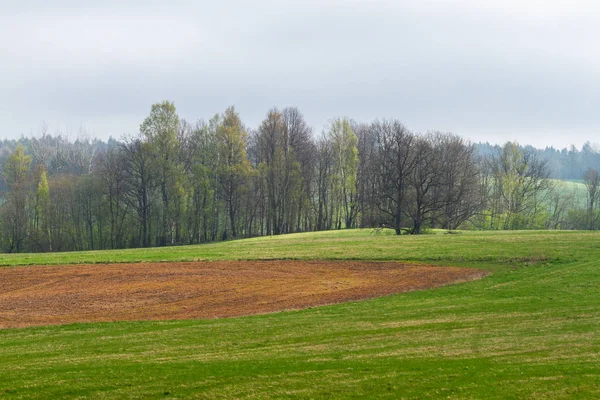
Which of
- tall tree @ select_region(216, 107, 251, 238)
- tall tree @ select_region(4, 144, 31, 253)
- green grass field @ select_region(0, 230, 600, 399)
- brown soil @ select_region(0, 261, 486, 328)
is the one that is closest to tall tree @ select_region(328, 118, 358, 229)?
tall tree @ select_region(216, 107, 251, 238)

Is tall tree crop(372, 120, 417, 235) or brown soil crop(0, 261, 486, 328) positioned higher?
tall tree crop(372, 120, 417, 235)

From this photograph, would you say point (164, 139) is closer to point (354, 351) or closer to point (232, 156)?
Result: point (232, 156)

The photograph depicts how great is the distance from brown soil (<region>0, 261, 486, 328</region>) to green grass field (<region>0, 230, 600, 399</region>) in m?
2.44

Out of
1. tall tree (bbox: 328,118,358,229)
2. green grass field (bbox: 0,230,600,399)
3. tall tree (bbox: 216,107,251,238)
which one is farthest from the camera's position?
tall tree (bbox: 328,118,358,229)

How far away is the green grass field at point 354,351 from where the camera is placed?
10875 mm

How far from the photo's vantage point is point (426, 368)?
12.1 metres

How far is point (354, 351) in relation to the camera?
46.4 feet

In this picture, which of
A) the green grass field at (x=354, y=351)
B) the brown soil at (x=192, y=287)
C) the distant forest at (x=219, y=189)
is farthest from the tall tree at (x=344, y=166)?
the green grass field at (x=354, y=351)

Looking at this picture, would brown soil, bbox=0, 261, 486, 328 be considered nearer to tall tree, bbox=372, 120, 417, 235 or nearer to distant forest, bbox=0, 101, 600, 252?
tall tree, bbox=372, 120, 417, 235

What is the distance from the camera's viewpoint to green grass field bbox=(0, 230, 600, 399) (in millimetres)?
10875

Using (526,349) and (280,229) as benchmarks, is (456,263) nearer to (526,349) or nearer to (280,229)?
(526,349)

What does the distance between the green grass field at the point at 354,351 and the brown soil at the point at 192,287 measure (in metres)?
2.44

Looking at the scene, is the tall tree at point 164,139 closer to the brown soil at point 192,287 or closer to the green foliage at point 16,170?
the green foliage at point 16,170

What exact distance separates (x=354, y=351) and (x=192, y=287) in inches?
628
